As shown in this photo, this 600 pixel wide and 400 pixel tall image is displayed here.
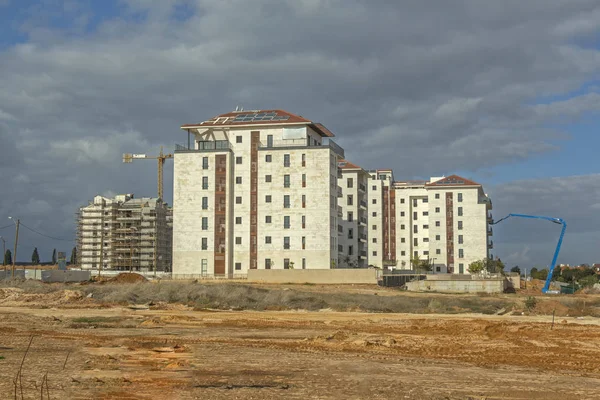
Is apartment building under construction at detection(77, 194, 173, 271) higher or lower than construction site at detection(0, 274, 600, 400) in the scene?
higher

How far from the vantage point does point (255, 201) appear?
99.4m

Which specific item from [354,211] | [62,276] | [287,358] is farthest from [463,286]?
[287,358]

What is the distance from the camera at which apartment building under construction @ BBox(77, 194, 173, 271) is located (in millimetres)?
141375

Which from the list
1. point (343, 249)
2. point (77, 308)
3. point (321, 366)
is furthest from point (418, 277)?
point (321, 366)

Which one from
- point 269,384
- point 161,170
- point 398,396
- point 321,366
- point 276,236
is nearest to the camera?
point 398,396

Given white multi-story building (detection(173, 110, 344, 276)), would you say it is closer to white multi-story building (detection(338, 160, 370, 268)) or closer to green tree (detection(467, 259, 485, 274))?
white multi-story building (detection(338, 160, 370, 268))

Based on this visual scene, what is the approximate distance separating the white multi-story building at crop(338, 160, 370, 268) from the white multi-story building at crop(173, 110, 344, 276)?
80.4 ft

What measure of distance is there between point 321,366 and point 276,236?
7830 centimetres

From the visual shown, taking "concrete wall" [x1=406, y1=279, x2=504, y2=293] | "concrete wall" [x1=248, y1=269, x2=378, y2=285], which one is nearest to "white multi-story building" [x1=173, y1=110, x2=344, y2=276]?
"concrete wall" [x1=248, y1=269, x2=378, y2=285]

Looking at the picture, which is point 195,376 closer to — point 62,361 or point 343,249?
point 62,361

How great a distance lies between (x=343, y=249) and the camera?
11069 cm

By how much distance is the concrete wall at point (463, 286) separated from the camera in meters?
84.8

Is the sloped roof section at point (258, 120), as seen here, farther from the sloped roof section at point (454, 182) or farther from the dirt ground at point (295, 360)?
the dirt ground at point (295, 360)

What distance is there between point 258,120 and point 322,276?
85.1ft
